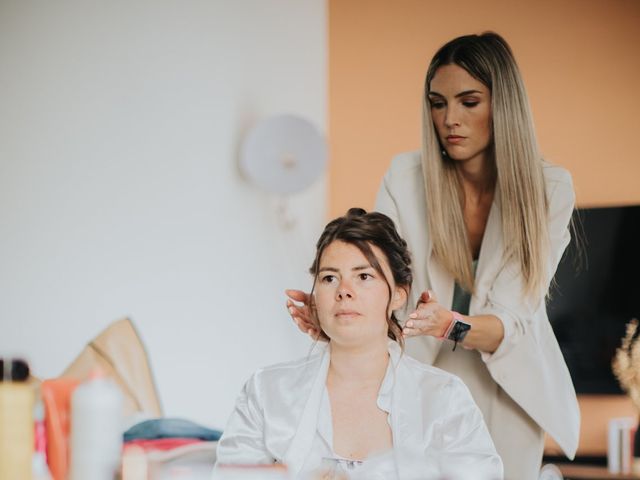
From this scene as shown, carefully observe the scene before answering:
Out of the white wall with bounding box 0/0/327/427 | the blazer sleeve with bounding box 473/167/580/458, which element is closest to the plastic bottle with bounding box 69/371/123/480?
the blazer sleeve with bounding box 473/167/580/458

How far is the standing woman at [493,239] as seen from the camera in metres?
2.08

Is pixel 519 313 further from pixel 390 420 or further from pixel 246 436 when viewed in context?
pixel 246 436

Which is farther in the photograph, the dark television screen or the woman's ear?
the dark television screen

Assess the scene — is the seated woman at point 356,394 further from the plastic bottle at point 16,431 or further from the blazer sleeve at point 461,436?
the plastic bottle at point 16,431

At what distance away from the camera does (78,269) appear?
3.30 meters

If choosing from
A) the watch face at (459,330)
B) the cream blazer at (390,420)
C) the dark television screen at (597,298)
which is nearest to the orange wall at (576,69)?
the dark television screen at (597,298)

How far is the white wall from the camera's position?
322 cm

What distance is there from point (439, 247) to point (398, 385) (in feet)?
1.65

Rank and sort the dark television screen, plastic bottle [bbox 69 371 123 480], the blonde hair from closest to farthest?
plastic bottle [bbox 69 371 123 480]
the blonde hair
the dark television screen

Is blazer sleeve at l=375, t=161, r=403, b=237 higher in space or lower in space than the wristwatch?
higher

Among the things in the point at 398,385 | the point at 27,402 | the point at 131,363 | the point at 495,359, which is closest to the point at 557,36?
the point at 495,359

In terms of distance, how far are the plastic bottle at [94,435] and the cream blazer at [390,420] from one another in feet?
1.80

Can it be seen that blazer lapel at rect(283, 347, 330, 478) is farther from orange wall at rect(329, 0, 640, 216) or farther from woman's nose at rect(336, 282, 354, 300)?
orange wall at rect(329, 0, 640, 216)

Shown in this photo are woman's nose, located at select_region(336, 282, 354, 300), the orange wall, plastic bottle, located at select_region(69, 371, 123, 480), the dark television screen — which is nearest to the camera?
plastic bottle, located at select_region(69, 371, 123, 480)
